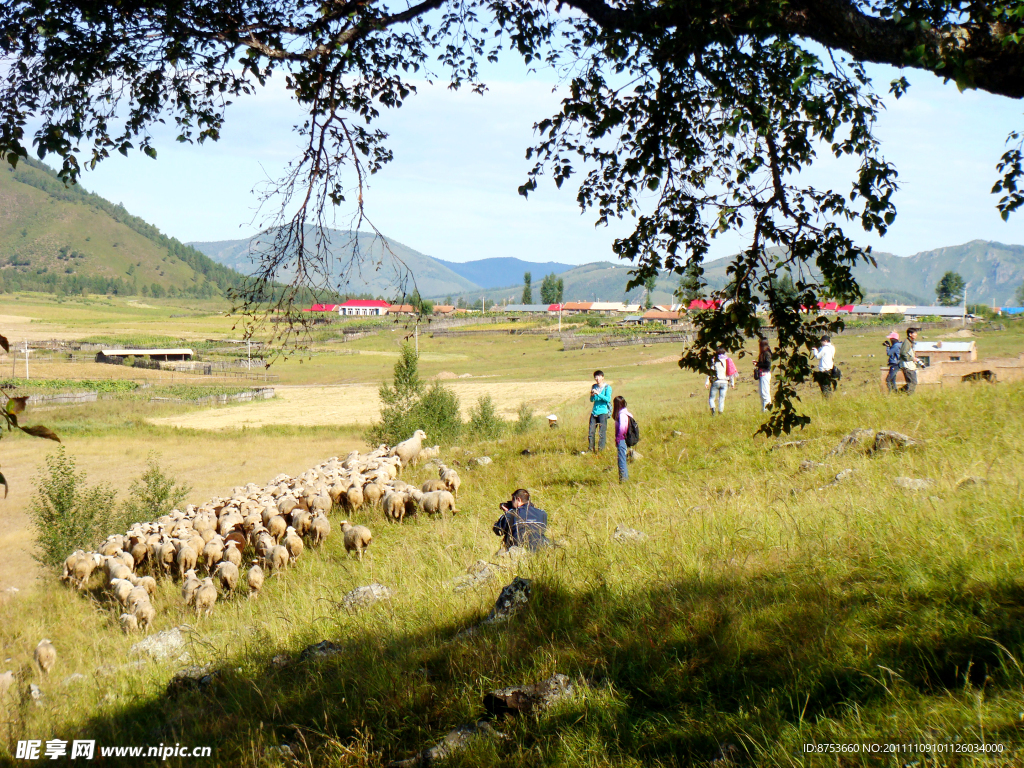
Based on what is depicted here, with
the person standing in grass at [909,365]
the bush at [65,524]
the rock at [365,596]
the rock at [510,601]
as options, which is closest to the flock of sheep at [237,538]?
the bush at [65,524]

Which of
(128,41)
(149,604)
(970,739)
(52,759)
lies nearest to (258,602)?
(149,604)

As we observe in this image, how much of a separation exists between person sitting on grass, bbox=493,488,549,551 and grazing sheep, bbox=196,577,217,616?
15.6ft

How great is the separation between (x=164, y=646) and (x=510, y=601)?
4.97 meters

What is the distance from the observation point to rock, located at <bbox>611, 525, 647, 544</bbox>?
273 inches

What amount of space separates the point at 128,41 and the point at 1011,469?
930 cm

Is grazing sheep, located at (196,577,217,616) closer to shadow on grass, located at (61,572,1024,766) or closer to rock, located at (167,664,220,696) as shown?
rock, located at (167,664,220,696)

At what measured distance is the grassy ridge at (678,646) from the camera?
11.6ft

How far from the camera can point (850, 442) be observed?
1130 centimetres

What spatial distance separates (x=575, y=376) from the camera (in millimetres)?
71250

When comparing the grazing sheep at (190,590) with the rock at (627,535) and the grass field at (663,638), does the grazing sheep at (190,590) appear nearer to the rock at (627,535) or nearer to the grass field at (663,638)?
the grass field at (663,638)

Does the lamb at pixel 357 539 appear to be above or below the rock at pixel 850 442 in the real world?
below

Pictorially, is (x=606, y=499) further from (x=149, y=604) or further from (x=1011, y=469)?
(x=149, y=604)

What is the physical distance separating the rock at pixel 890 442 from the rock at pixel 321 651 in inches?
336

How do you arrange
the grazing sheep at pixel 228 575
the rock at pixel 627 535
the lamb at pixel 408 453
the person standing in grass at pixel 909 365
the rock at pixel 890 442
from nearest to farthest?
the rock at pixel 627 535
the rock at pixel 890 442
the grazing sheep at pixel 228 575
the person standing in grass at pixel 909 365
the lamb at pixel 408 453
